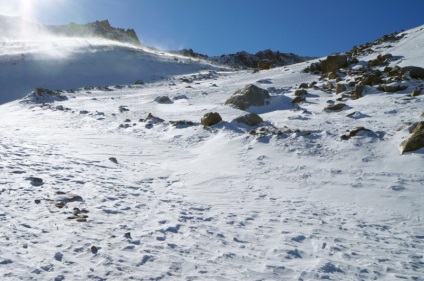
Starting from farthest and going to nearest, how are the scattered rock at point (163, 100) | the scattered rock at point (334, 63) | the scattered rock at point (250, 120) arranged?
1. the scattered rock at point (334, 63)
2. the scattered rock at point (163, 100)
3. the scattered rock at point (250, 120)

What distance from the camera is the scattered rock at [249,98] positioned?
18594 millimetres

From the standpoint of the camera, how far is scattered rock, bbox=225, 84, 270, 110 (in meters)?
18.6

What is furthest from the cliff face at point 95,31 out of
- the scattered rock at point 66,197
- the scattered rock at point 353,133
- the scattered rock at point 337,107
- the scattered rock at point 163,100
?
the scattered rock at point 66,197

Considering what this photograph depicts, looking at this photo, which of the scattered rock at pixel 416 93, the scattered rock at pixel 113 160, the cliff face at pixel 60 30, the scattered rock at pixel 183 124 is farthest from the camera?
the cliff face at pixel 60 30

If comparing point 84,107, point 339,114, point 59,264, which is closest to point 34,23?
point 84,107

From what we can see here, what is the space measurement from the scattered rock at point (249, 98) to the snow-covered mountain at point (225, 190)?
0.08 metres

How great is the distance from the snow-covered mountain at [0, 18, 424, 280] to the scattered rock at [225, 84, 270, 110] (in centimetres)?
8

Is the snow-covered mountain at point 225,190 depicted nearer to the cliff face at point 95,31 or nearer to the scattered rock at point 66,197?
the scattered rock at point 66,197

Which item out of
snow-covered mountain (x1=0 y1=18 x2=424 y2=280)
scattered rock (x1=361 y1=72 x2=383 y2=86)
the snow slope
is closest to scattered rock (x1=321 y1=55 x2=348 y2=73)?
snow-covered mountain (x1=0 y1=18 x2=424 y2=280)

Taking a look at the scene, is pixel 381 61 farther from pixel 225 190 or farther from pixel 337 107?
pixel 225 190

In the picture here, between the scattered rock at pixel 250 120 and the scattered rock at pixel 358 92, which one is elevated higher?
the scattered rock at pixel 358 92

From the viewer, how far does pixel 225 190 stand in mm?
8477

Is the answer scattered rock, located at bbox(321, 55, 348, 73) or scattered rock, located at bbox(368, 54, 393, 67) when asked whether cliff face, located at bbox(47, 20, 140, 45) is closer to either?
scattered rock, located at bbox(321, 55, 348, 73)

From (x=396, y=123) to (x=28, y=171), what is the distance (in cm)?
1195
